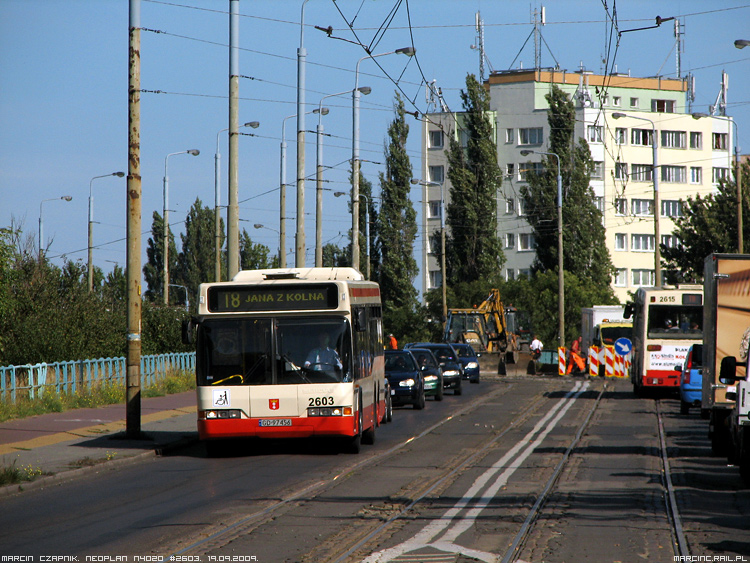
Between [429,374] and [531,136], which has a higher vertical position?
[531,136]

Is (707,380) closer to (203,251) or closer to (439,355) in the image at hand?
(439,355)

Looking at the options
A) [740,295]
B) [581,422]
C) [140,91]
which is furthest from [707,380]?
[140,91]

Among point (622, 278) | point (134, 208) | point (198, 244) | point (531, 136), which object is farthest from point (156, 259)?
point (134, 208)

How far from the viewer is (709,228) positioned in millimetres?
58062

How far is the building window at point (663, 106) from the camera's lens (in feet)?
321

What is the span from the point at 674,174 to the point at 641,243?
670 centimetres

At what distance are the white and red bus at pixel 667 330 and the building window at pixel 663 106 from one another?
2693 inches

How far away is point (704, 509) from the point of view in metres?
11.4

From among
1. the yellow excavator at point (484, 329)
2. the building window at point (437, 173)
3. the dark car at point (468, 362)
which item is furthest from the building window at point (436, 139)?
the dark car at point (468, 362)

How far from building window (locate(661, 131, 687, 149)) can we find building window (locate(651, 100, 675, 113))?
4203 millimetres

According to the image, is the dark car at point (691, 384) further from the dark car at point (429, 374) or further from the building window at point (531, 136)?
the building window at point (531, 136)

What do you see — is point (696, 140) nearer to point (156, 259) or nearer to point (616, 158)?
point (616, 158)

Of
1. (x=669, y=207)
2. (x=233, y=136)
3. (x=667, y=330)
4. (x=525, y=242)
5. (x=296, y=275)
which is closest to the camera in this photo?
(x=296, y=275)

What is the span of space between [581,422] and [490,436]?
14.3ft
